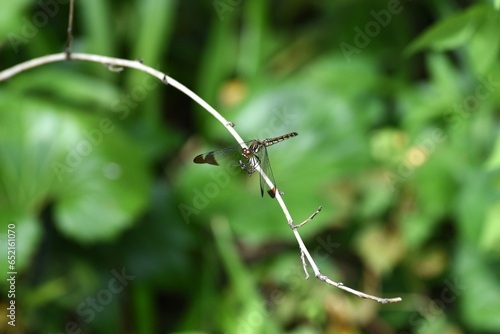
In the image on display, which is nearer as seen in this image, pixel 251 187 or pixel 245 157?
pixel 245 157

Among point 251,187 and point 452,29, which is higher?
point 452,29

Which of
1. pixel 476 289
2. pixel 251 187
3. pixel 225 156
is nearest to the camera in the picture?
pixel 225 156

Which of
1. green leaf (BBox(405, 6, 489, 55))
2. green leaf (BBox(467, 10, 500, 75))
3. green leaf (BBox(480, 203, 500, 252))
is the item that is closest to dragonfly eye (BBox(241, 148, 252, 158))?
green leaf (BBox(405, 6, 489, 55))

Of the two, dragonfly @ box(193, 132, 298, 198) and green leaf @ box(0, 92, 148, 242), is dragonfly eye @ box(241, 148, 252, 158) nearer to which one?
dragonfly @ box(193, 132, 298, 198)

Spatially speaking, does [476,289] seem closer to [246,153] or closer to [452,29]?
[452,29]

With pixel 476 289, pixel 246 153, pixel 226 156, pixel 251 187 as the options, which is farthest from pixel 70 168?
pixel 476 289

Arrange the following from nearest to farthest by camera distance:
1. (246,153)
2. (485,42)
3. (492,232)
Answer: (246,153), (485,42), (492,232)

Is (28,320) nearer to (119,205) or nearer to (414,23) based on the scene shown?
(119,205)

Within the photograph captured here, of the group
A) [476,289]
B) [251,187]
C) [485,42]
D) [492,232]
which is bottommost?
[476,289]

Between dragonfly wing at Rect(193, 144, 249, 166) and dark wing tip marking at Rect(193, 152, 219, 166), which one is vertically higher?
dark wing tip marking at Rect(193, 152, 219, 166)
